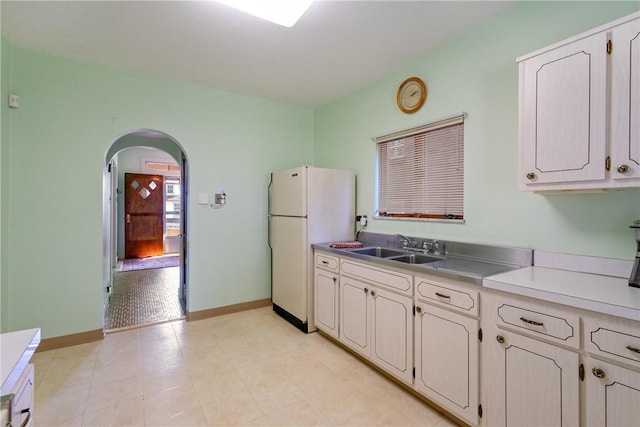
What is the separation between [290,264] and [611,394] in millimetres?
2542

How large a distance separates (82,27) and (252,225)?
2314 millimetres

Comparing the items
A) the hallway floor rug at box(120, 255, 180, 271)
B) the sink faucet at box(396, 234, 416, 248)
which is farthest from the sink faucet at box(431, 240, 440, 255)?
the hallway floor rug at box(120, 255, 180, 271)

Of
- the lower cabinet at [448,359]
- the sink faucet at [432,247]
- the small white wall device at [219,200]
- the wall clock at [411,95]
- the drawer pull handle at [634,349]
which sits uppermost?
the wall clock at [411,95]

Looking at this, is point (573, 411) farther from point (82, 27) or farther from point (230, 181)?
point (82, 27)

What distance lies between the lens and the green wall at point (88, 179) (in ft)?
8.33

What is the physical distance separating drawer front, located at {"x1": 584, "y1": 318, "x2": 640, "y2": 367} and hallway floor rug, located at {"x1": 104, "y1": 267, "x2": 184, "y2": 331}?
3567 millimetres

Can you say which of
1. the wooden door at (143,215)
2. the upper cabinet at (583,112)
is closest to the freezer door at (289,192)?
the upper cabinet at (583,112)

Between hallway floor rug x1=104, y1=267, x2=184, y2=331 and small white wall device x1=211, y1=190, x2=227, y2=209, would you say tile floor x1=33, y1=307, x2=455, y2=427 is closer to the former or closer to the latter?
hallway floor rug x1=104, y1=267, x2=184, y2=331

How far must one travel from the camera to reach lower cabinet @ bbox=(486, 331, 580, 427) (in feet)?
4.14

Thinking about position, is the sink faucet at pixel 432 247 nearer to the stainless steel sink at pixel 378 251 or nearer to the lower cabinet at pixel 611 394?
the stainless steel sink at pixel 378 251

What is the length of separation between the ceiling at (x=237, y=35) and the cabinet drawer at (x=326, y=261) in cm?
182

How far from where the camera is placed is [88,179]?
2.78m

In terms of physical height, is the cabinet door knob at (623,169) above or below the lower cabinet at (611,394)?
above

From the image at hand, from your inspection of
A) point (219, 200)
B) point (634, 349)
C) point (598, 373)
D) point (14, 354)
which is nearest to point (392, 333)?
point (598, 373)
